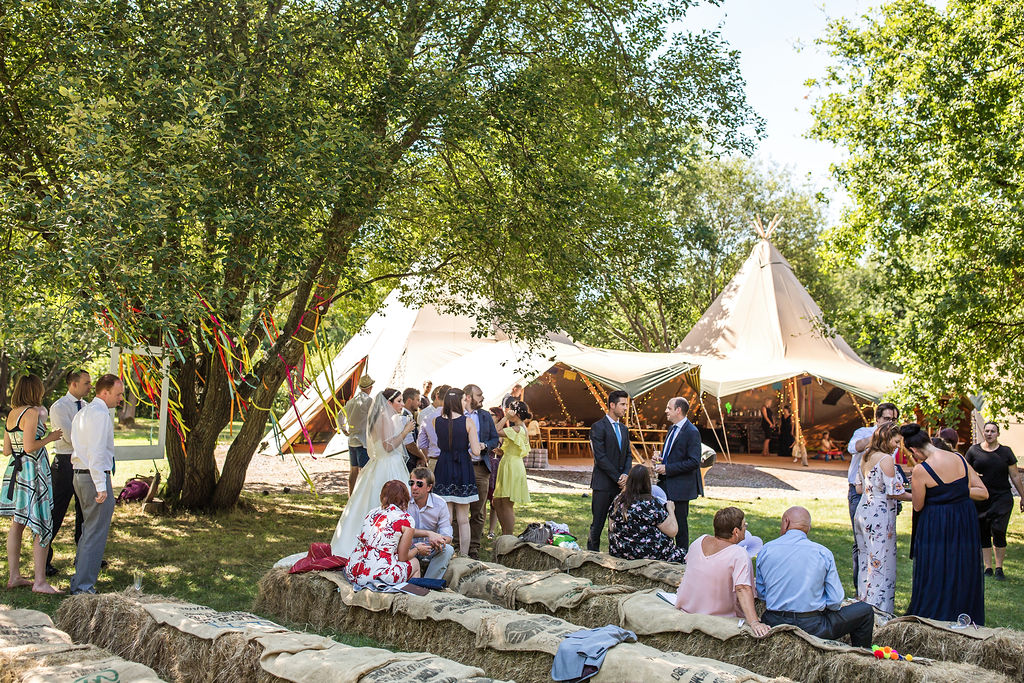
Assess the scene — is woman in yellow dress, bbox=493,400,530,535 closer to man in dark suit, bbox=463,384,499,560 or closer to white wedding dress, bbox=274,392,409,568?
man in dark suit, bbox=463,384,499,560

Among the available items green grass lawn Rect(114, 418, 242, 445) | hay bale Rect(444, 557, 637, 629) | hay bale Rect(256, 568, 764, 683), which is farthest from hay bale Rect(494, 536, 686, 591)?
green grass lawn Rect(114, 418, 242, 445)

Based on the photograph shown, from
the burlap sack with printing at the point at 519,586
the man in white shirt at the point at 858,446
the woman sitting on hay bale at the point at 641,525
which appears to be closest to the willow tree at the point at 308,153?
the burlap sack with printing at the point at 519,586

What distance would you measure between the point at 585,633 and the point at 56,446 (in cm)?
424

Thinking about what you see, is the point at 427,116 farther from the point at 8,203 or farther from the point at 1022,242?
the point at 1022,242

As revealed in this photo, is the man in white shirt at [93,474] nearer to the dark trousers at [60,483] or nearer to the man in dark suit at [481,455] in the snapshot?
the dark trousers at [60,483]

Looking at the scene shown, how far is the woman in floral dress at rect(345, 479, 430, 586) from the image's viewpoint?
504 centimetres

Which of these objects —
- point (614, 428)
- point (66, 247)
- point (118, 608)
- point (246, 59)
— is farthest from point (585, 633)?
point (246, 59)

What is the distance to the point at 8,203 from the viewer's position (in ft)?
17.9

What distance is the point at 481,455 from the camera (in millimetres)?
7555

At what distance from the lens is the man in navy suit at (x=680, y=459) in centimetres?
666

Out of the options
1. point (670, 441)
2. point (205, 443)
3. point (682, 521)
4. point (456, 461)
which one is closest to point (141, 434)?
point (205, 443)

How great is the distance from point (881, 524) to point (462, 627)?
10.4ft

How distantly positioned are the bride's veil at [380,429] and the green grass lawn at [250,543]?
1290 millimetres

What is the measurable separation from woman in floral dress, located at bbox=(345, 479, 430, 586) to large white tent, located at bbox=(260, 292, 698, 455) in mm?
9594
